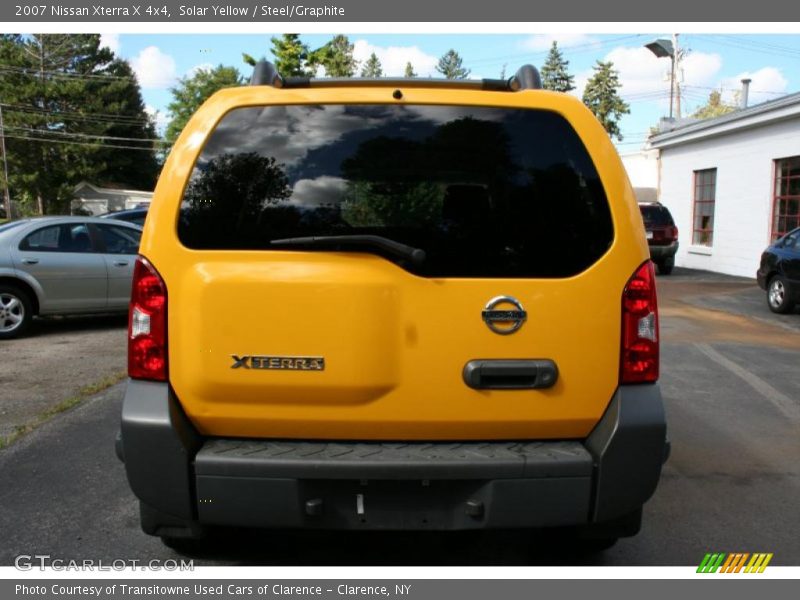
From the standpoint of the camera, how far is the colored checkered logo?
336 cm

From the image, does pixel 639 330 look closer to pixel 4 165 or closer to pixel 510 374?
pixel 510 374

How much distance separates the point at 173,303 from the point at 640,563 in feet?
7.94

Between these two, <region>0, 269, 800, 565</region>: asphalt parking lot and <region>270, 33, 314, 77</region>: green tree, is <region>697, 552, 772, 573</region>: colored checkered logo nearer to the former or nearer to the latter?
<region>0, 269, 800, 565</region>: asphalt parking lot

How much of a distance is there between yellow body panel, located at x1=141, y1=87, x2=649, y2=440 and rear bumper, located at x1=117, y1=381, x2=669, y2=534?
0.09m

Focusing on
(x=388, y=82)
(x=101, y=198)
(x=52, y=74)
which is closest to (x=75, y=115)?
(x=52, y=74)

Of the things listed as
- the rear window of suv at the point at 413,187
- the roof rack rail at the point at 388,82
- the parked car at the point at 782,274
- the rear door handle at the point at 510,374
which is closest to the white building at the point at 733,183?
the parked car at the point at 782,274

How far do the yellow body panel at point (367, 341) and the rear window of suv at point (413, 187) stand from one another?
2.7 inches

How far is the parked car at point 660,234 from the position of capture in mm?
18594

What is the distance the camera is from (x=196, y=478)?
2.60 metres

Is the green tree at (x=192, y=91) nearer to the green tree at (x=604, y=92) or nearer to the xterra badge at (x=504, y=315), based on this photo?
the green tree at (x=604, y=92)

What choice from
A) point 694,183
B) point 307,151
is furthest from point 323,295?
point 694,183

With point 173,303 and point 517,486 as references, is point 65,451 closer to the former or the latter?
point 173,303

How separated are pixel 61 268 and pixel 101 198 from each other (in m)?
58.8

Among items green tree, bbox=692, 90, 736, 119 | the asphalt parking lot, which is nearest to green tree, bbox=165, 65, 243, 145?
green tree, bbox=692, 90, 736, 119
